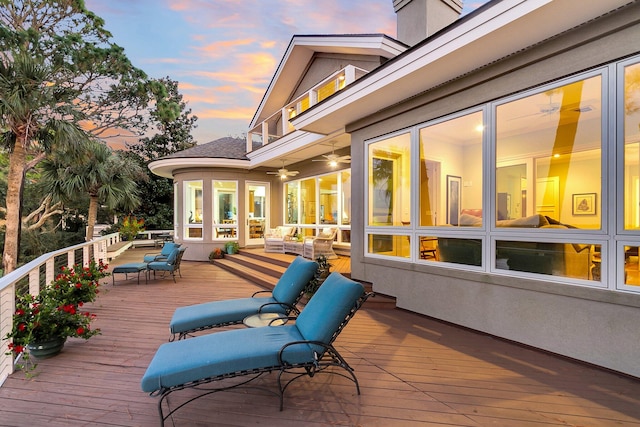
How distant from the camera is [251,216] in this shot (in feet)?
37.9

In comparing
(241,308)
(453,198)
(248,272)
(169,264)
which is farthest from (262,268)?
(453,198)

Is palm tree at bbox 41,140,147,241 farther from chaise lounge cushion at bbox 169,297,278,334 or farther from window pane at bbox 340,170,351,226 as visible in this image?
chaise lounge cushion at bbox 169,297,278,334

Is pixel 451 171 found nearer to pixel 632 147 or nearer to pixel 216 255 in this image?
pixel 632 147

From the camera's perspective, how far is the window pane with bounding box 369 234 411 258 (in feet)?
16.7

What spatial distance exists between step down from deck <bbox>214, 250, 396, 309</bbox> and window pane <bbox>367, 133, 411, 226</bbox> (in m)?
1.34

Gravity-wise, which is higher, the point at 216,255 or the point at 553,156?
the point at 553,156

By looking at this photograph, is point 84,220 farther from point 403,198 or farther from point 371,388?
point 371,388

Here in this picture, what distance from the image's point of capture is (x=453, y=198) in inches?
185

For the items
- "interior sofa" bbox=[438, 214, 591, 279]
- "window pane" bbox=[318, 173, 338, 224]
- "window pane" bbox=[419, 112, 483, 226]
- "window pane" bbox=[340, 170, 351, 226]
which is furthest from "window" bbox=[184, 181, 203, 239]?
"interior sofa" bbox=[438, 214, 591, 279]

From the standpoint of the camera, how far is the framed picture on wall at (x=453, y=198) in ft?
14.9

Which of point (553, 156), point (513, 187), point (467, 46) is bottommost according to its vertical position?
point (513, 187)

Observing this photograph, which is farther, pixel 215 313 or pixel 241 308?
pixel 241 308

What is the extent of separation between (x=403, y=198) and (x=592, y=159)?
2527mm

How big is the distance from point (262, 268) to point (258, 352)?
5.77 m
